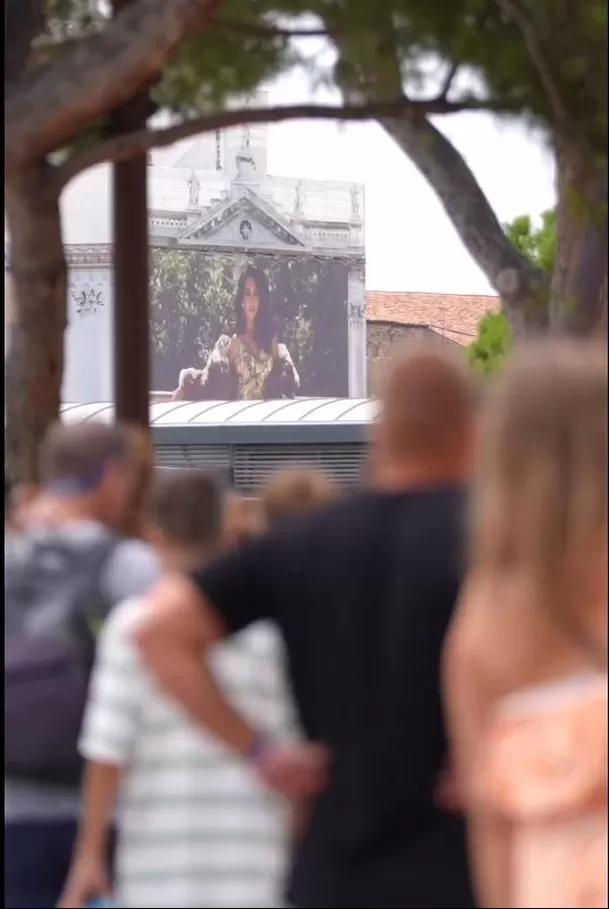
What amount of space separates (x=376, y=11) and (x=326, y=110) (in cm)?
58

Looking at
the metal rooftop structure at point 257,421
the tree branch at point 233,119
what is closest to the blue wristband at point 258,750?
the tree branch at point 233,119

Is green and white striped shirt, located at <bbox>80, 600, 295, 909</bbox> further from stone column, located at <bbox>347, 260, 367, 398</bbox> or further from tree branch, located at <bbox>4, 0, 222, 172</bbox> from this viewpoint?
stone column, located at <bbox>347, 260, 367, 398</bbox>

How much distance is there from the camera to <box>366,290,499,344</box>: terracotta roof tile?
53.2 meters

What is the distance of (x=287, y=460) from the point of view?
2542 cm

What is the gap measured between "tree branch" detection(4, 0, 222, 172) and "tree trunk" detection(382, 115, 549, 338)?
2308mm

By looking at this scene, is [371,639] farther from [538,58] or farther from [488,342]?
[488,342]

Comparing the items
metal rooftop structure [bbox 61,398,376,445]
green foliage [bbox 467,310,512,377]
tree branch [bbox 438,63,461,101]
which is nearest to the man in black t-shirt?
tree branch [bbox 438,63,461,101]

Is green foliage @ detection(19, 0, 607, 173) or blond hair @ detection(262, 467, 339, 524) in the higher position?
green foliage @ detection(19, 0, 607, 173)

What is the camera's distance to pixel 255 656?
91.0 inches

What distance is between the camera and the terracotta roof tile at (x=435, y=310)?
53.2 m

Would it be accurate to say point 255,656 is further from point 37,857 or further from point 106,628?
point 37,857

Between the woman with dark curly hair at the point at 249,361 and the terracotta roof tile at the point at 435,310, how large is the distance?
4795 millimetres

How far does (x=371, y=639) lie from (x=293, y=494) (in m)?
0.97

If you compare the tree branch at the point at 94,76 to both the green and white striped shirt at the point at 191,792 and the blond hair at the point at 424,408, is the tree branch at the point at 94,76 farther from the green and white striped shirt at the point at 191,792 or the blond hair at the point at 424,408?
the blond hair at the point at 424,408
